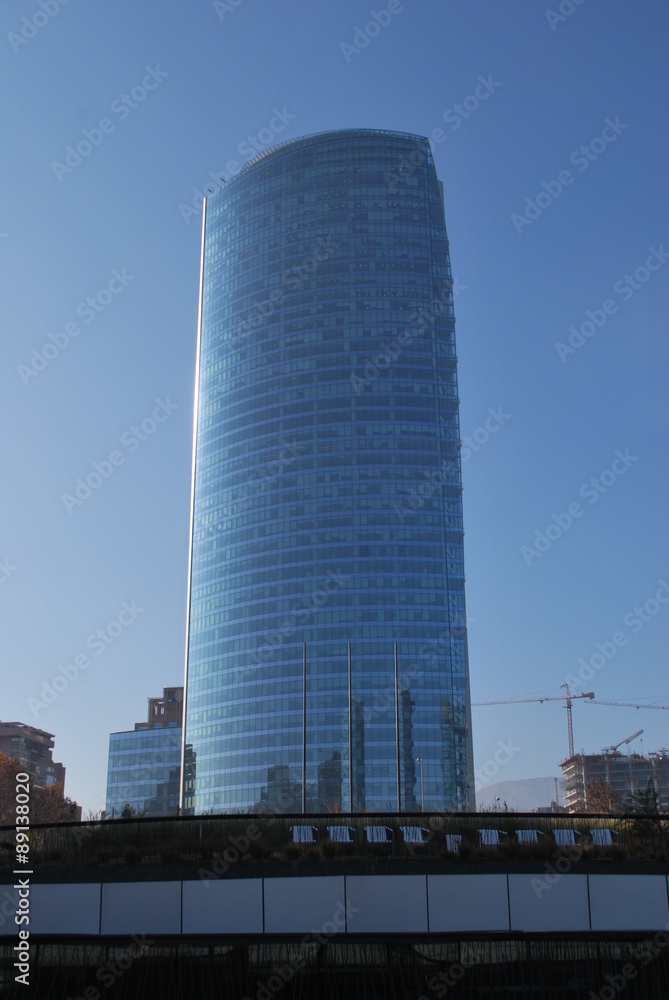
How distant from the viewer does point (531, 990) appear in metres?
17.9

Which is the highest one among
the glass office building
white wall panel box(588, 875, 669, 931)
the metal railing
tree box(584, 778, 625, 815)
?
the glass office building

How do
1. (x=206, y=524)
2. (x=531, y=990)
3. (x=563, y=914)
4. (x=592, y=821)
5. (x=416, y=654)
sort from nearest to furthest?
1. (x=531, y=990)
2. (x=563, y=914)
3. (x=592, y=821)
4. (x=416, y=654)
5. (x=206, y=524)

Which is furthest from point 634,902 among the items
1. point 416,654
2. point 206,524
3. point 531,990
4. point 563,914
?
point 206,524

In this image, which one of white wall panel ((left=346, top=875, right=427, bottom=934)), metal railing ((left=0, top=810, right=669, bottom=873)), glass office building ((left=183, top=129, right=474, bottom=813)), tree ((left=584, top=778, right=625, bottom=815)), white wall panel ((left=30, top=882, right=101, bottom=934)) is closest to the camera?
white wall panel ((left=346, top=875, right=427, bottom=934))

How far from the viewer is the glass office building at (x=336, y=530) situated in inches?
6594

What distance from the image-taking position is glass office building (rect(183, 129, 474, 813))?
167500 mm

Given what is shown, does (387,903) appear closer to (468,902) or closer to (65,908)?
(468,902)

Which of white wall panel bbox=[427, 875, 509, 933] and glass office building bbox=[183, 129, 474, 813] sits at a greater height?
glass office building bbox=[183, 129, 474, 813]

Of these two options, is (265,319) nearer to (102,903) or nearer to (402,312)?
(402,312)

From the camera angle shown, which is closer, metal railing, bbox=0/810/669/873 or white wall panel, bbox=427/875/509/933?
white wall panel, bbox=427/875/509/933

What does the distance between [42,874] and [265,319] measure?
586ft

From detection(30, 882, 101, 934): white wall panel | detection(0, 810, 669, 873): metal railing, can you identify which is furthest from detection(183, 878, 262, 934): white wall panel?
detection(30, 882, 101, 934): white wall panel

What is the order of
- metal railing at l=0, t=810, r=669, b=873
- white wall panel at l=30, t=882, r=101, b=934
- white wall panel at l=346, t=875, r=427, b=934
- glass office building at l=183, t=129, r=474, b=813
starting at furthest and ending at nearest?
glass office building at l=183, t=129, r=474, b=813 → metal railing at l=0, t=810, r=669, b=873 → white wall panel at l=30, t=882, r=101, b=934 → white wall panel at l=346, t=875, r=427, b=934

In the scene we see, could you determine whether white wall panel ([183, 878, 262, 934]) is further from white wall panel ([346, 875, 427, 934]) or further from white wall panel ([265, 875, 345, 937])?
white wall panel ([346, 875, 427, 934])
